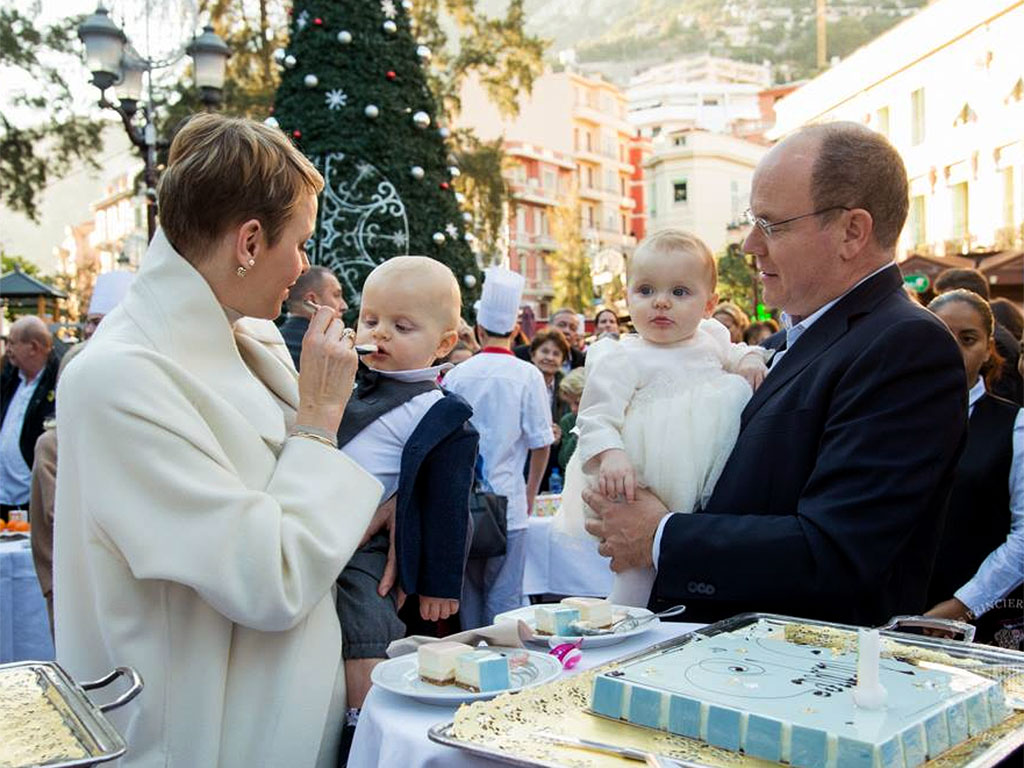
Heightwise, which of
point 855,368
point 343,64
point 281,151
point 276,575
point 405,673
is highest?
point 343,64

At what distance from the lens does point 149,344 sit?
1.92 meters

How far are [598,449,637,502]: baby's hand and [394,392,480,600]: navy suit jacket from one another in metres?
0.35

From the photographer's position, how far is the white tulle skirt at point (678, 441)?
2461 millimetres

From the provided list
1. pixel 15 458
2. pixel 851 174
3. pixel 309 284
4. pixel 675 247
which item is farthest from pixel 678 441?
pixel 15 458

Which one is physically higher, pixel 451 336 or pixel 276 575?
pixel 451 336

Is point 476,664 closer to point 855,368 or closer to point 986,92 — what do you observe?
point 855,368

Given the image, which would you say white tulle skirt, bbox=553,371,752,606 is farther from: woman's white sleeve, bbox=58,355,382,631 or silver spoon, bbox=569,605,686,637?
woman's white sleeve, bbox=58,355,382,631

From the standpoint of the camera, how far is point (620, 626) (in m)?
2.16

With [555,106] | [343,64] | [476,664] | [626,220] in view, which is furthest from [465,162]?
[626,220]

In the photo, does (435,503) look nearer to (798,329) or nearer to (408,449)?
(408,449)

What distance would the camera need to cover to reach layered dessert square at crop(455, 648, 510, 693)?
1.76 metres

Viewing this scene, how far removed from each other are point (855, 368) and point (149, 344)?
1448mm

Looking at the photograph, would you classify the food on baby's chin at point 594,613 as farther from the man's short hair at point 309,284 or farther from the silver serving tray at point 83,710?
the man's short hair at point 309,284

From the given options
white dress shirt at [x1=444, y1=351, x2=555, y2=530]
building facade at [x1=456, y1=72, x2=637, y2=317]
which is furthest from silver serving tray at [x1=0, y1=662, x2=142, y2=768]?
building facade at [x1=456, y1=72, x2=637, y2=317]
